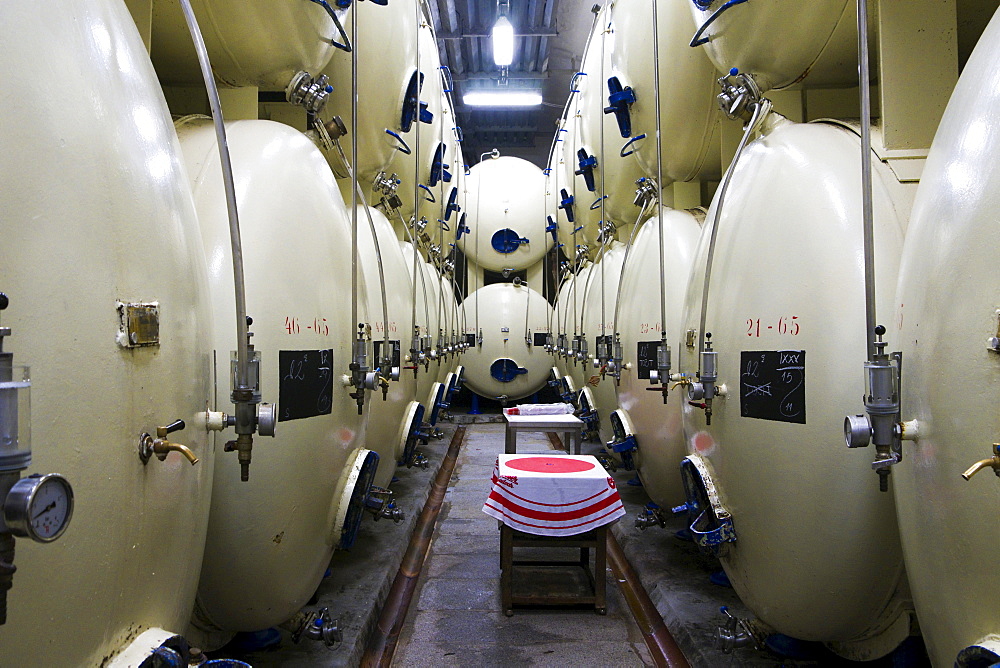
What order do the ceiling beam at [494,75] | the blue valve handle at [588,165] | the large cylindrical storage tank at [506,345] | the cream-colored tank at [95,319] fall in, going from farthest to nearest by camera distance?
the ceiling beam at [494,75] → the large cylindrical storage tank at [506,345] → the blue valve handle at [588,165] → the cream-colored tank at [95,319]

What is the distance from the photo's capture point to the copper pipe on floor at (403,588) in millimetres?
3332

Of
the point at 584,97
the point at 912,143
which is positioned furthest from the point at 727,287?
the point at 584,97

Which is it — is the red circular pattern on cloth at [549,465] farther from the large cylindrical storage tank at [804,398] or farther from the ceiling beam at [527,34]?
the ceiling beam at [527,34]

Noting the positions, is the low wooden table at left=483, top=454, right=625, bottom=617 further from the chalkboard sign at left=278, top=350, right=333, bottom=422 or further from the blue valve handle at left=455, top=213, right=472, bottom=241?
the blue valve handle at left=455, top=213, right=472, bottom=241

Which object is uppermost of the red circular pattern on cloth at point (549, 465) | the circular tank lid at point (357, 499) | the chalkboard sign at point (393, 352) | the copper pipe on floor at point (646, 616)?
the chalkboard sign at point (393, 352)

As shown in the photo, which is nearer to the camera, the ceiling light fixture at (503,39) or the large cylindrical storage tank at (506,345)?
the ceiling light fixture at (503,39)

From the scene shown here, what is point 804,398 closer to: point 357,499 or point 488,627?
point 357,499

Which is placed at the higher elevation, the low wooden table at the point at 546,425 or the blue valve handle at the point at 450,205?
the blue valve handle at the point at 450,205

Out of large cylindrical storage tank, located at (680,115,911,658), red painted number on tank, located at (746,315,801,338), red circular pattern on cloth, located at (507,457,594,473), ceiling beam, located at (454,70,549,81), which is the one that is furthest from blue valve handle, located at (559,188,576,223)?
red painted number on tank, located at (746,315,801,338)

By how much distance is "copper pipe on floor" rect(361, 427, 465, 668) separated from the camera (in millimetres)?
3332

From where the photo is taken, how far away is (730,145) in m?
3.99

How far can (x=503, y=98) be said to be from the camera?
37.1ft

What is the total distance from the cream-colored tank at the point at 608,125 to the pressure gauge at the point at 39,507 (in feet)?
14.8

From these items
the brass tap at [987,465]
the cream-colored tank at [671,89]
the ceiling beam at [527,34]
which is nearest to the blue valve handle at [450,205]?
the ceiling beam at [527,34]
